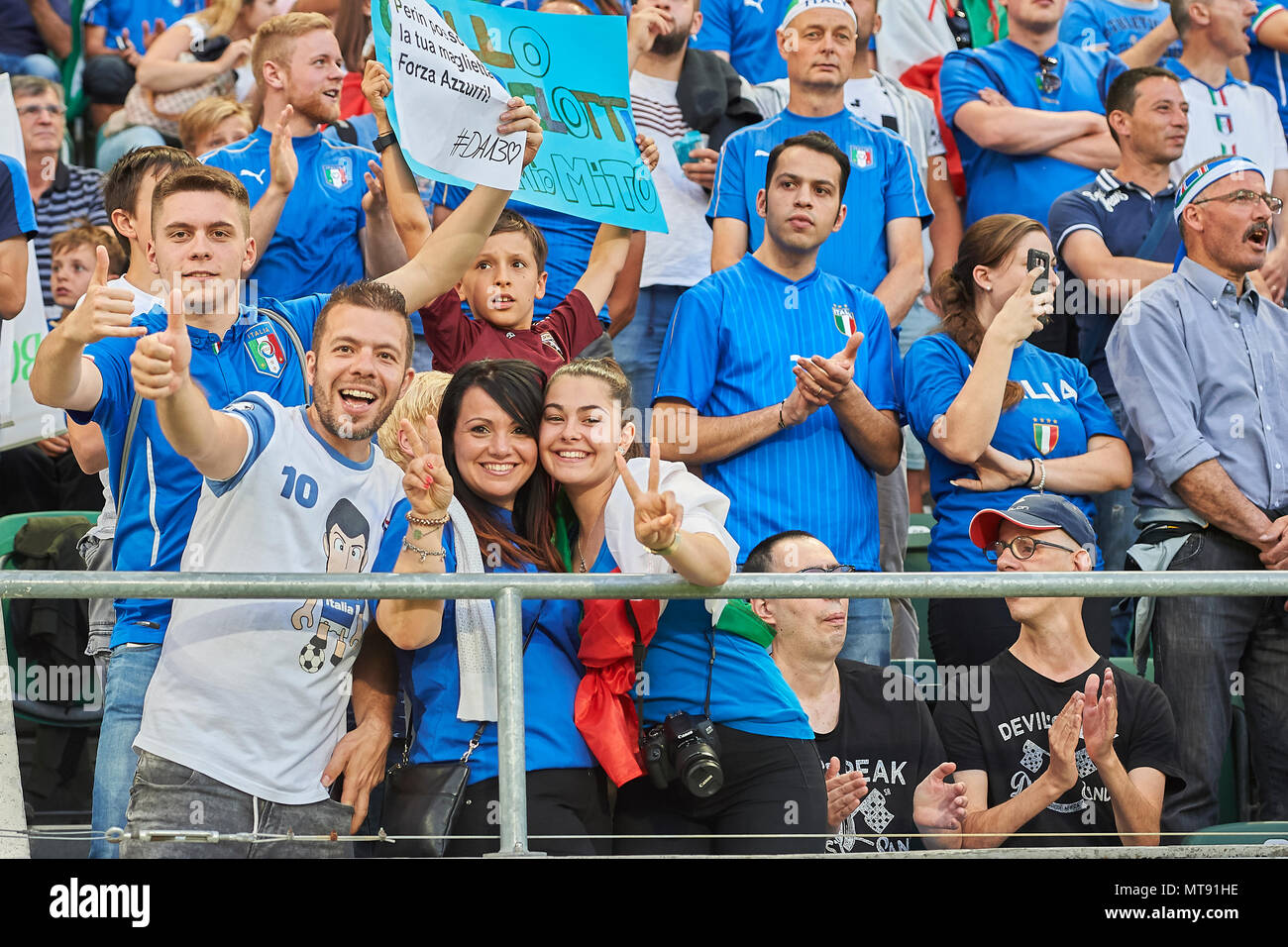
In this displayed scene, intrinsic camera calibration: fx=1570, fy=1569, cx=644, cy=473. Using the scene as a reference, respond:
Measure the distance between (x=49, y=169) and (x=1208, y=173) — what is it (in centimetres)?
474

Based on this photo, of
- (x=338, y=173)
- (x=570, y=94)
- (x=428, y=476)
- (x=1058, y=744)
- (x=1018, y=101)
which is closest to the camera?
(x=428, y=476)

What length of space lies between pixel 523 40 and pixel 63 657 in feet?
7.54

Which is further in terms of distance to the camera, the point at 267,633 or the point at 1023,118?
the point at 1023,118

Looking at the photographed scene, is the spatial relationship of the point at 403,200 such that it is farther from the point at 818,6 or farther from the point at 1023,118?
the point at 1023,118

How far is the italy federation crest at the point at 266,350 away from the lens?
4.30 m

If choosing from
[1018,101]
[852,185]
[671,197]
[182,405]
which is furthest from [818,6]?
[182,405]

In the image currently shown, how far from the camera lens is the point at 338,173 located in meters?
5.96

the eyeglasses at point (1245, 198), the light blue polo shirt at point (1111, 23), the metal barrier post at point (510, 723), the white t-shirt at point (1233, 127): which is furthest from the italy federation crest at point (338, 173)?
the light blue polo shirt at point (1111, 23)

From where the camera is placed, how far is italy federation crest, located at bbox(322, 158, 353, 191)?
19.5ft

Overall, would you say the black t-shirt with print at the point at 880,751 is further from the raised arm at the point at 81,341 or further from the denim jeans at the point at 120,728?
the raised arm at the point at 81,341

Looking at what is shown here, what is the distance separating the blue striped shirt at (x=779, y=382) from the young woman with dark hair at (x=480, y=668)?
1.29 metres

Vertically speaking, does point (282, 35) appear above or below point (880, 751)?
above
